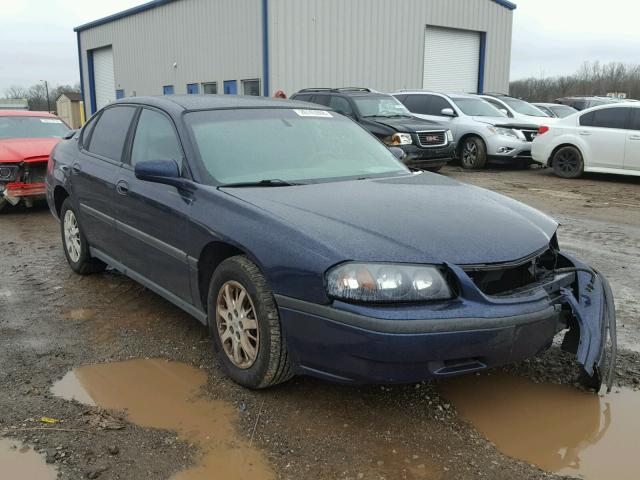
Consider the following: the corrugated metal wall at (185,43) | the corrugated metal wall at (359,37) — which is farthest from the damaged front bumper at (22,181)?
the corrugated metal wall at (185,43)

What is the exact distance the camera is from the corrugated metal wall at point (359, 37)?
63.1 ft

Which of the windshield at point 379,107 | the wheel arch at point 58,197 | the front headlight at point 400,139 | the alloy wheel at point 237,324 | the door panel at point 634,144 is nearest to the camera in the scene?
the alloy wheel at point 237,324

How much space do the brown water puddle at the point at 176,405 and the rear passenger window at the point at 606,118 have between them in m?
10.7

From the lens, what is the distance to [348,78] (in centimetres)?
2081

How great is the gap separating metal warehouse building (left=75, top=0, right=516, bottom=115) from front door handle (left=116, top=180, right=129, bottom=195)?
51.1 feet

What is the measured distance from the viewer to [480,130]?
13.6m

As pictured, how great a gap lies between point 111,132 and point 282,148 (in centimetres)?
168

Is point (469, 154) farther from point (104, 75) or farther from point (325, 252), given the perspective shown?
point (104, 75)

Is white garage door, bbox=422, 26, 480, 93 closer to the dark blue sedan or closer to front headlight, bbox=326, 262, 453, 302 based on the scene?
the dark blue sedan

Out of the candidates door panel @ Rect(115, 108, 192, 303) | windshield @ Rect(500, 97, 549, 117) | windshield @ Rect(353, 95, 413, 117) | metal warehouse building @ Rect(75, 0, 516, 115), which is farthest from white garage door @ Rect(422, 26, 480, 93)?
A: door panel @ Rect(115, 108, 192, 303)

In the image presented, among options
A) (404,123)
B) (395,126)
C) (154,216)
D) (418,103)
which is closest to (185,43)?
(418,103)

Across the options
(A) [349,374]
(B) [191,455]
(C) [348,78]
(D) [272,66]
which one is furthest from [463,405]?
(C) [348,78]

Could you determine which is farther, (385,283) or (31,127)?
(31,127)

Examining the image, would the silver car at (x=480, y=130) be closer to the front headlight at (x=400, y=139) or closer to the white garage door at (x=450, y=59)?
the front headlight at (x=400, y=139)
